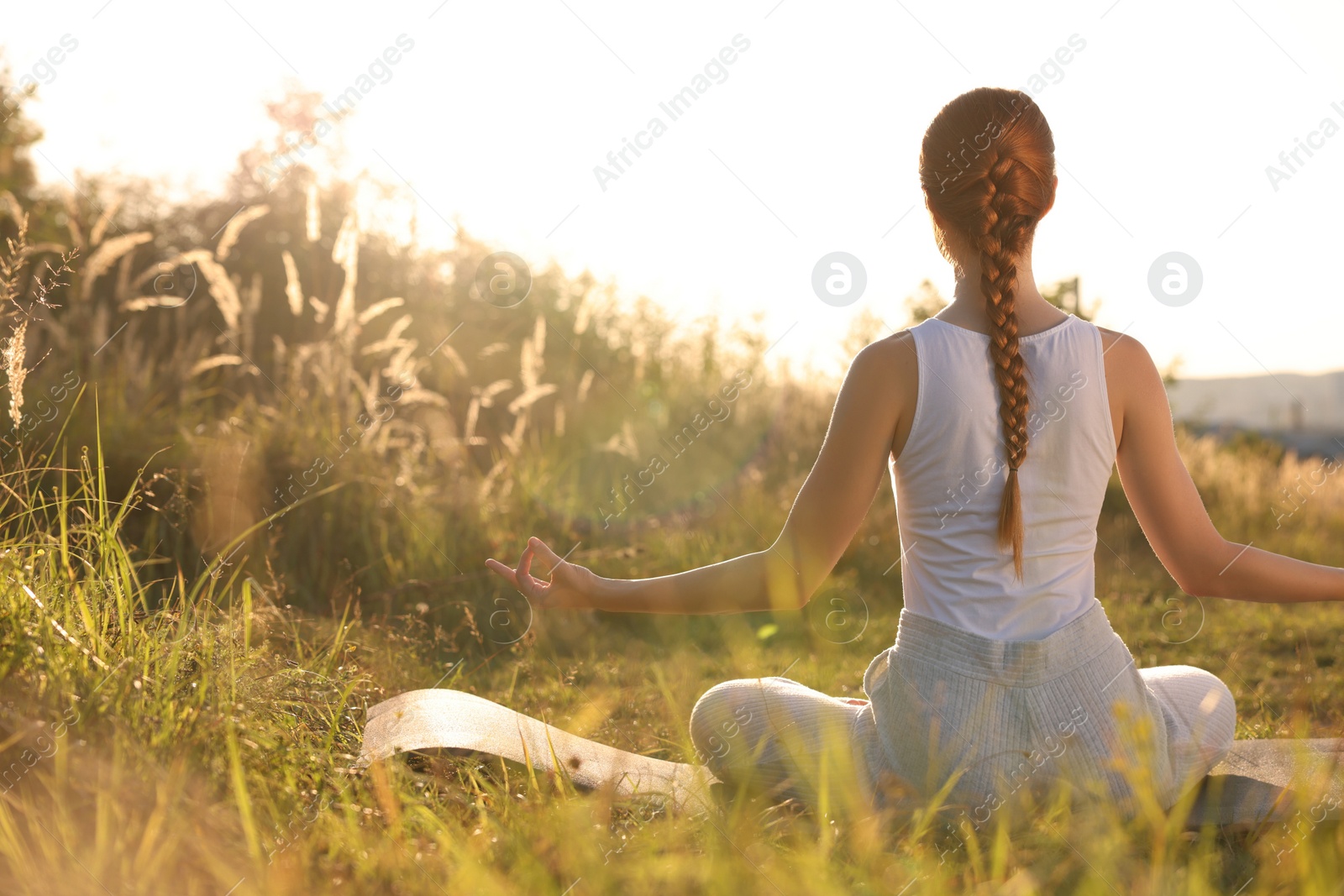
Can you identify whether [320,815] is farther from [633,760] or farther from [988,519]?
[988,519]

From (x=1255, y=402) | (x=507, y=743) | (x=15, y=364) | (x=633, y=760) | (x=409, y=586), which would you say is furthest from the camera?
(x=1255, y=402)

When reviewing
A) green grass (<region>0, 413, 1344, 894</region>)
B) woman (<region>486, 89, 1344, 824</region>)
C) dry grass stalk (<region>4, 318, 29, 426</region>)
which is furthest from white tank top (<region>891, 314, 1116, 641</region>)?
dry grass stalk (<region>4, 318, 29, 426</region>)

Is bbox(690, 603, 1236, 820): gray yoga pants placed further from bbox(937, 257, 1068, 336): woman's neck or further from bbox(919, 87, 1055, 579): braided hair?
bbox(937, 257, 1068, 336): woman's neck

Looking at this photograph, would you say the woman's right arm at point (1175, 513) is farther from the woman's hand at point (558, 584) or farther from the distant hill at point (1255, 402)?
the distant hill at point (1255, 402)

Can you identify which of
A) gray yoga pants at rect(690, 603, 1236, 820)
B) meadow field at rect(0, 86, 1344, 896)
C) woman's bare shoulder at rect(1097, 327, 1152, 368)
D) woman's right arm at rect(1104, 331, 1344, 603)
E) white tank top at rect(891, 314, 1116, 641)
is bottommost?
meadow field at rect(0, 86, 1344, 896)

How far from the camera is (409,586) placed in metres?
4.17

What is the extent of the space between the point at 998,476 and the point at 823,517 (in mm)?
321

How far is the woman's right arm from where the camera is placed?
1.85 m

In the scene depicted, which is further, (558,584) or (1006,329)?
(558,584)

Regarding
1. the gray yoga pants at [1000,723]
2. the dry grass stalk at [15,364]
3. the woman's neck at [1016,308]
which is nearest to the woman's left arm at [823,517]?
the woman's neck at [1016,308]

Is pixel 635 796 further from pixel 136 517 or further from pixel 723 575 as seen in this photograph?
pixel 136 517

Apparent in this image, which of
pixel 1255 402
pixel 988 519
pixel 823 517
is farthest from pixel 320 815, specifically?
pixel 1255 402

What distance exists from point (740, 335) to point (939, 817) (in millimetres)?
6199

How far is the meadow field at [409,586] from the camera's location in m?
1.58
